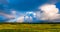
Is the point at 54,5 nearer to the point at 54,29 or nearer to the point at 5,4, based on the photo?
the point at 54,29

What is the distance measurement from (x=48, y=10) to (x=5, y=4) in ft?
2.07

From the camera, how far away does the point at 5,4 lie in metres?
1.88

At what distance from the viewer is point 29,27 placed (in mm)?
1906

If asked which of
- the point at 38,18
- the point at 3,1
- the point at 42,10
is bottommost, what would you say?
the point at 38,18

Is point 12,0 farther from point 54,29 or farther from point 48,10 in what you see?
point 54,29

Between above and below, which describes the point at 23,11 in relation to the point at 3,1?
below

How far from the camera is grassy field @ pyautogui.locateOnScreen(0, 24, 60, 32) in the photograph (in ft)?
6.22

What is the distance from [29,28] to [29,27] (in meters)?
0.01

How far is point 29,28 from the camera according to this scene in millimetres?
1904

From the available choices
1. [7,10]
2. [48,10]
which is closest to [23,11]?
[7,10]

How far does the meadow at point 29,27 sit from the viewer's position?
1.89 m

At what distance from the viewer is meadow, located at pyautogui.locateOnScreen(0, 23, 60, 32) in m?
1.89

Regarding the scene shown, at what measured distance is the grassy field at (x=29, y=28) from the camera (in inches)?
74.6

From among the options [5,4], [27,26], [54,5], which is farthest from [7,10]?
[54,5]
